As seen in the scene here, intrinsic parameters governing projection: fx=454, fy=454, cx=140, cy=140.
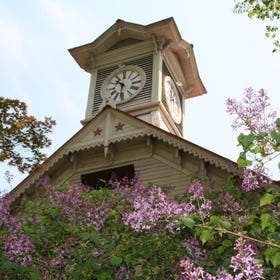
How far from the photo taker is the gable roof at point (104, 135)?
12289mm

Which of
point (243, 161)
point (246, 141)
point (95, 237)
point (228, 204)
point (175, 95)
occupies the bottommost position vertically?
point (95, 237)

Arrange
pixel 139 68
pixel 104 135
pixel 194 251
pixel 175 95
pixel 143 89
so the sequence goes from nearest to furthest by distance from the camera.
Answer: pixel 194 251, pixel 104 135, pixel 143 89, pixel 139 68, pixel 175 95

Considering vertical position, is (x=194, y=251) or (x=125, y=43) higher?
(x=125, y=43)

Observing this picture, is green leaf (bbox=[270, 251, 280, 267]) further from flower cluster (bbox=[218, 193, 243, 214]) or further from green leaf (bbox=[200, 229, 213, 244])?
flower cluster (bbox=[218, 193, 243, 214])

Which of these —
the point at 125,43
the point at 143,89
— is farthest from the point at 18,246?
the point at 125,43

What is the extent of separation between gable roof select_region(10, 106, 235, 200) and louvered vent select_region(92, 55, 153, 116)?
9.99 ft

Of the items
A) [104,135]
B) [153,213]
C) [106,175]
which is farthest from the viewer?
[104,135]

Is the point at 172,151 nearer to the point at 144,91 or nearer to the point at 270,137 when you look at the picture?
the point at 144,91

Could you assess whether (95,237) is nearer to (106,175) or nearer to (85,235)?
(85,235)

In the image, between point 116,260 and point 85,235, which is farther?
point 85,235

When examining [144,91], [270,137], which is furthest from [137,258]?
[144,91]

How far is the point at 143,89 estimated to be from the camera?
653 inches

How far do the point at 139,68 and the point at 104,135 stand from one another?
525 centimetres

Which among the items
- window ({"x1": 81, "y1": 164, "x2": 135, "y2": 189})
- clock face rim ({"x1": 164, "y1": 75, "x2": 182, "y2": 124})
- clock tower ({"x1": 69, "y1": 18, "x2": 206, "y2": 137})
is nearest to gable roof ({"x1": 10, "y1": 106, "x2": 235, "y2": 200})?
window ({"x1": 81, "y1": 164, "x2": 135, "y2": 189})
